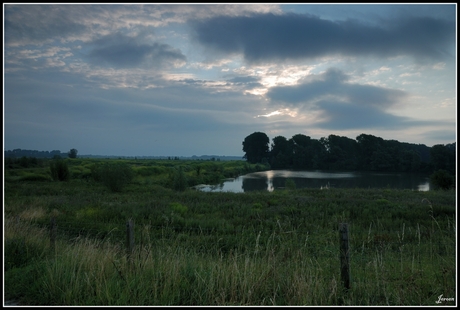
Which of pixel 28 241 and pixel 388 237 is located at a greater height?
pixel 28 241

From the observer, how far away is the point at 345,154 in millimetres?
87562

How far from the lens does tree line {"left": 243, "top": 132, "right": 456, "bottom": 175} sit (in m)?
65.9

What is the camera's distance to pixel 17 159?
5012cm

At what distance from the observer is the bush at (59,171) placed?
127ft

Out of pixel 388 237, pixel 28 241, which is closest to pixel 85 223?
pixel 28 241

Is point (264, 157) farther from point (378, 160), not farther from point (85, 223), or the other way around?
point (85, 223)

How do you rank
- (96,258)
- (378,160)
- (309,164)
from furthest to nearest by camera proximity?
(309,164)
(378,160)
(96,258)

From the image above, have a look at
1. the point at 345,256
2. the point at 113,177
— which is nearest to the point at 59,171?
the point at 113,177

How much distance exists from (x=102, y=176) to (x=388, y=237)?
29408 mm

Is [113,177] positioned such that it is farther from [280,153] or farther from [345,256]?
[280,153]

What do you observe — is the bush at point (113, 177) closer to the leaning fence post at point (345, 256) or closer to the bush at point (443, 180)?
the leaning fence post at point (345, 256)

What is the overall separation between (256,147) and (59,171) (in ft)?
235

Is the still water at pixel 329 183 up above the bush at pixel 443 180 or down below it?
below

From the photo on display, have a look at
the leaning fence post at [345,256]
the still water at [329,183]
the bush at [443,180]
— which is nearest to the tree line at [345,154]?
the still water at [329,183]
